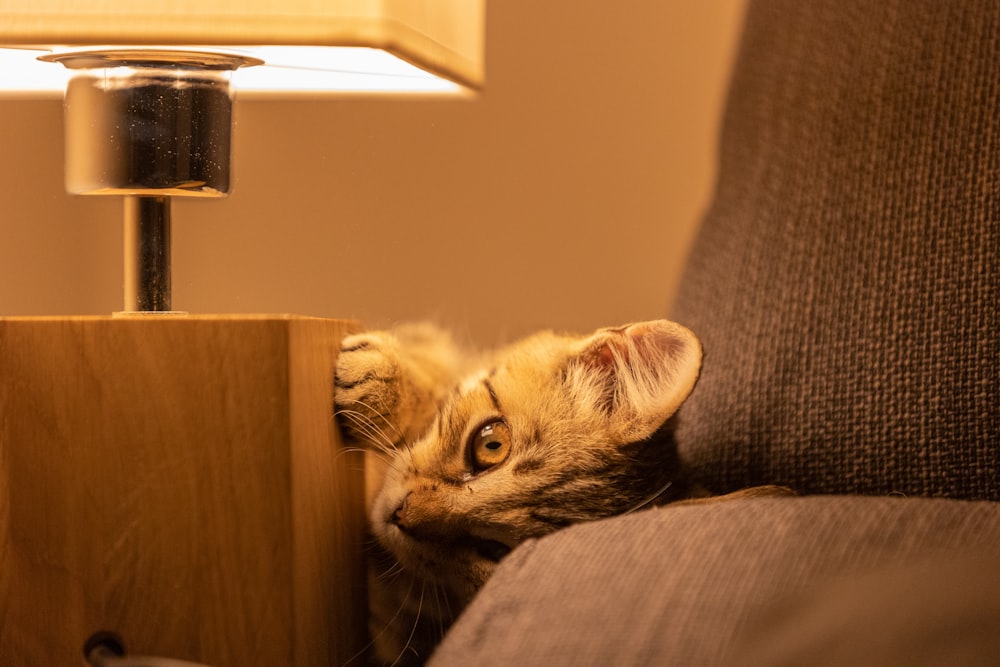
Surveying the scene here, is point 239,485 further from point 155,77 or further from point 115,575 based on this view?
point 155,77

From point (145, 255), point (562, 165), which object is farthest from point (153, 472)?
point (562, 165)

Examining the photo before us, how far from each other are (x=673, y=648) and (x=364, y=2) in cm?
46

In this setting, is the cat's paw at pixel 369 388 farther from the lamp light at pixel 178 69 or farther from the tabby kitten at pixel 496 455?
the lamp light at pixel 178 69

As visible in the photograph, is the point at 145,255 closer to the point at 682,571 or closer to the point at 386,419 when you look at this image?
the point at 386,419

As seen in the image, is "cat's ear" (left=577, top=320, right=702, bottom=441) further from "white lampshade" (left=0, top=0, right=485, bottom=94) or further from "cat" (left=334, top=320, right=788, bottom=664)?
"white lampshade" (left=0, top=0, right=485, bottom=94)

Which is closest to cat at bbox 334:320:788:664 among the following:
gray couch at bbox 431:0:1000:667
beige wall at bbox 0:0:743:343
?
gray couch at bbox 431:0:1000:667

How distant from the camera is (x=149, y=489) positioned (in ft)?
2.35

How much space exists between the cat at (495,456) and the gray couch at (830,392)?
129 mm

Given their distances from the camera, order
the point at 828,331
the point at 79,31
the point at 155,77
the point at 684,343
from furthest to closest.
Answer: the point at 828,331
the point at 684,343
the point at 155,77
the point at 79,31

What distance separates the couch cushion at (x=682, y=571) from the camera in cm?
52

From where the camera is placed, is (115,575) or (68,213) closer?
(115,575)

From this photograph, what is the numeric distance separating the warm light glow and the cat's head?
306mm

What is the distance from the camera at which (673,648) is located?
507mm

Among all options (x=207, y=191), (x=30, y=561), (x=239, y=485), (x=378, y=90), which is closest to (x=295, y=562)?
(x=239, y=485)
